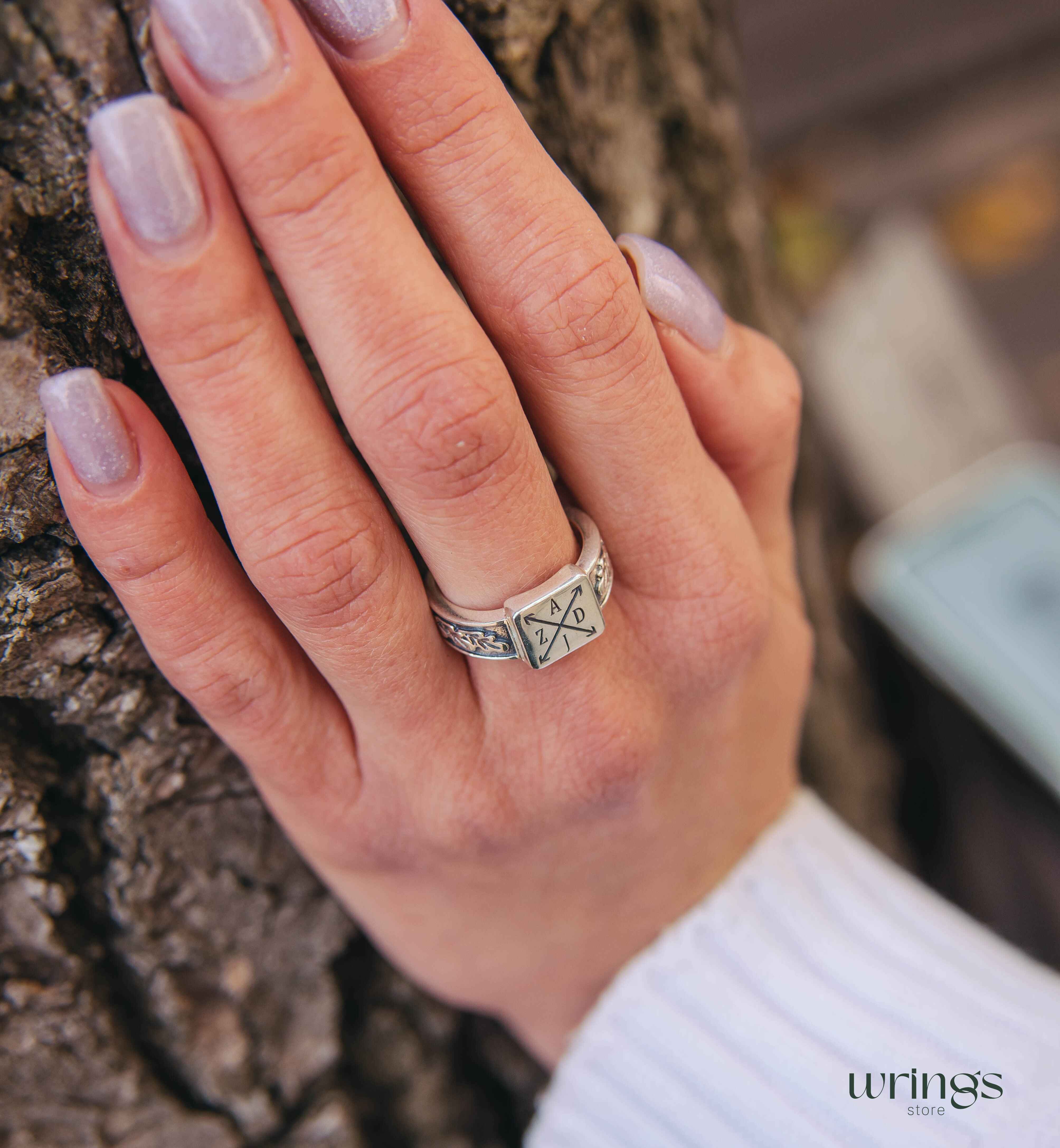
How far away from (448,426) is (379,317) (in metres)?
0.10

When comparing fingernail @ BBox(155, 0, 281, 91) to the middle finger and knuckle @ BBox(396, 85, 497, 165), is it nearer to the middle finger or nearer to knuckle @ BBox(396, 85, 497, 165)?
the middle finger

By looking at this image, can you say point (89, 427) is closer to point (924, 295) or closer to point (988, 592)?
point (988, 592)

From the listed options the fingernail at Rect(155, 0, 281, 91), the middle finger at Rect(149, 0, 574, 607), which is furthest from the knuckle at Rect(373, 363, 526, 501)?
the fingernail at Rect(155, 0, 281, 91)

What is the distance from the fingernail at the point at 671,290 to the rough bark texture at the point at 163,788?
25 cm

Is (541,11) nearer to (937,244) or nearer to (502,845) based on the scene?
(502,845)

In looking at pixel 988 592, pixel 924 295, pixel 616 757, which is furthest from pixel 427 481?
pixel 924 295

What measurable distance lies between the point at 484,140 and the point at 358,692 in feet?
1.57

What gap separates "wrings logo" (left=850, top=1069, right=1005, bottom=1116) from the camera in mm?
889

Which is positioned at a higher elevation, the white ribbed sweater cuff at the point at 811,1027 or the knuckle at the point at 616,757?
the knuckle at the point at 616,757

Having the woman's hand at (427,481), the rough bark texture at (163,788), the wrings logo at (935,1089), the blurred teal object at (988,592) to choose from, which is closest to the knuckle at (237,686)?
the woman's hand at (427,481)

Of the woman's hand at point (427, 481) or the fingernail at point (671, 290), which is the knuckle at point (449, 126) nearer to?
the woman's hand at point (427, 481)

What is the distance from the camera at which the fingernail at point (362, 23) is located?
0.63 metres

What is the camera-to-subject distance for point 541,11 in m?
0.89

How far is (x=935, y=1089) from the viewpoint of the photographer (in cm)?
90
